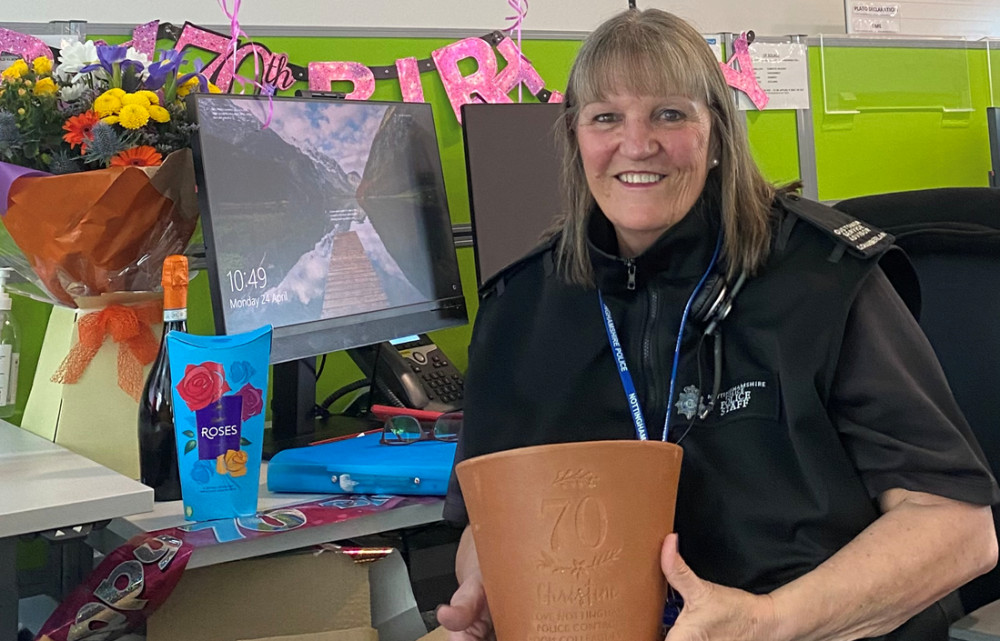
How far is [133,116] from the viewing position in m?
1.28

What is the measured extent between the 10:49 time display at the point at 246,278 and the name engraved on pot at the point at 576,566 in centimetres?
67

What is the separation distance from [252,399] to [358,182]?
50 cm

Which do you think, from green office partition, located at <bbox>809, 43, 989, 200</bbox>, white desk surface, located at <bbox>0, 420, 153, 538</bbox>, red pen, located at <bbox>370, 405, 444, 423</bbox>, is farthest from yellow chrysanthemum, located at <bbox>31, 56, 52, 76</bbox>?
green office partition, located at <bbox>809, 43, 989, 200</bbox>

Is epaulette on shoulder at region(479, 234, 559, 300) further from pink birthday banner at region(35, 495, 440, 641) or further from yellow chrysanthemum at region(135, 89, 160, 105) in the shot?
yellow chrysanthemum at region(135, 89, 160, 105)

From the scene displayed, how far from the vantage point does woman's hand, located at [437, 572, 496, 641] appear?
3.14 feet

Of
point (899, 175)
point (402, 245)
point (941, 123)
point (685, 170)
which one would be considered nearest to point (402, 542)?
point (402, 245)

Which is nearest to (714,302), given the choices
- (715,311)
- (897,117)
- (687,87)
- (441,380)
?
(715,311)

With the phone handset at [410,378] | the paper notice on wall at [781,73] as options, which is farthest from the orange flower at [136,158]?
the paper notice on wall at [781,73]

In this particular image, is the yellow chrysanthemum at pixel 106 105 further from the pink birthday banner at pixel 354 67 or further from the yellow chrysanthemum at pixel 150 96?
the pink birthday banner at pixel 354 67

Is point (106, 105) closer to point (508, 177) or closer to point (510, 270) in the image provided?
point (510, 270)

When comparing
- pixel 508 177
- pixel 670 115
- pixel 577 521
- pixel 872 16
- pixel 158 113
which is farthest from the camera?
pixel 872 16

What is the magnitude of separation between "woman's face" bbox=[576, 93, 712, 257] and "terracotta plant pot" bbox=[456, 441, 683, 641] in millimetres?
359

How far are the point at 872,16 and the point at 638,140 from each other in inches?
78.1

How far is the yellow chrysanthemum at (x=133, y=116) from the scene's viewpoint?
1276mm
